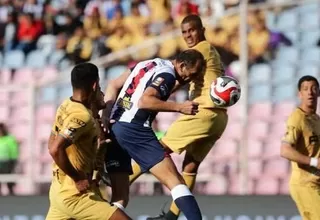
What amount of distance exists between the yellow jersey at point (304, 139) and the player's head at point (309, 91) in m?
0.10

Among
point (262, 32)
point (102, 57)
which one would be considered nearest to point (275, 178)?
point (262, 32)

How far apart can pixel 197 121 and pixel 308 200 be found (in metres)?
1.32

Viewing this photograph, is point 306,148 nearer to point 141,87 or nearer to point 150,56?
point 141,87

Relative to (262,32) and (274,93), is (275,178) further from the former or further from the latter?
(262,32)

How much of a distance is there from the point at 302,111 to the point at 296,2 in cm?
741

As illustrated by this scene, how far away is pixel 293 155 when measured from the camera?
928cm

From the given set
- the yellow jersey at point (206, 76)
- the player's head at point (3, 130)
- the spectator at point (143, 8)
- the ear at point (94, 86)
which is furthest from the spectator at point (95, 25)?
the ear at point (94, 86)

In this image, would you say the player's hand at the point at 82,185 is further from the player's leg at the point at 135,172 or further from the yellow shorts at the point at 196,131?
the yellow shorts at the point at 196,131

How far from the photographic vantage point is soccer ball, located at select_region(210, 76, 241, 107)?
933 centimetres

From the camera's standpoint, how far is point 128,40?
56.2 ft

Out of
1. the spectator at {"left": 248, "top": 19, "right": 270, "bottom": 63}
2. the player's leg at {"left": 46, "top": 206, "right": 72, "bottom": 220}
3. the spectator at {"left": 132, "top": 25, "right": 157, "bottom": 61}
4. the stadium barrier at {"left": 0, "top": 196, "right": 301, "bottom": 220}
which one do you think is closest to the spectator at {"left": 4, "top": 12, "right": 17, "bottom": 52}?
the spectator at {"left": 132, "top": 25, "right": 157, "bottom": 61}

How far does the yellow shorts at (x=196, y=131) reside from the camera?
32.9 feet

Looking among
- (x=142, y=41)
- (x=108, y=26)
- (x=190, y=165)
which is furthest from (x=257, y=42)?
(x=190, y=165)

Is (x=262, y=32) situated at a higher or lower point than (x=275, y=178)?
higher
